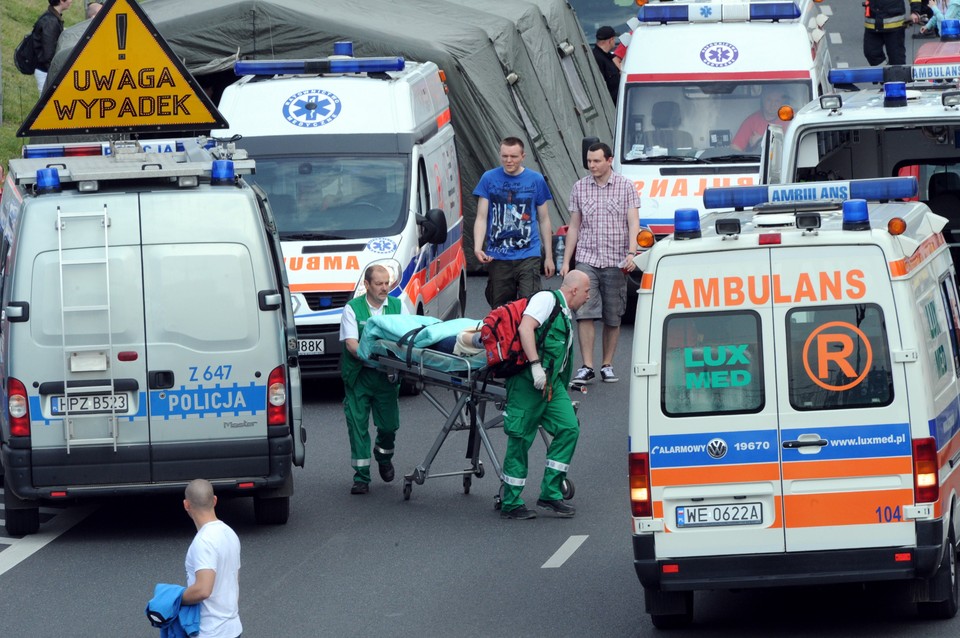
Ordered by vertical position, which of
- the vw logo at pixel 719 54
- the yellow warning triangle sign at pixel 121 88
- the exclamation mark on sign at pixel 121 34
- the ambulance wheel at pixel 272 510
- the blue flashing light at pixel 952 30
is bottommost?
the ambulance wheel at pixel 272 510

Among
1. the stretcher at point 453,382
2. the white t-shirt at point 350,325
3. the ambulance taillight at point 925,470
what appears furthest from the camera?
the white t-shirt at point 350,325

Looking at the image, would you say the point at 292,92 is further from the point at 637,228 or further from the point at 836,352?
the point at 836,352

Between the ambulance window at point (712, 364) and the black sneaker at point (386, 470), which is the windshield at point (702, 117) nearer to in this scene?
the black sneaker at point (386, 470)

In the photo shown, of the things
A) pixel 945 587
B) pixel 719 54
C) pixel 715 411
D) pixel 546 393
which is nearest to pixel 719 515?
pixel 715 411

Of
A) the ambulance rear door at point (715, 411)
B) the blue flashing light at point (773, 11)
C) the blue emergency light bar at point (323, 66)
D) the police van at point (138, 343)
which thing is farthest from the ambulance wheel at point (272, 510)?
the blue flashing light at point (773, 11)

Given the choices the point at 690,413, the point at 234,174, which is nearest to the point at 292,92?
the point at 234,174

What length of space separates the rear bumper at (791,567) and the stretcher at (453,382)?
3.23 metres

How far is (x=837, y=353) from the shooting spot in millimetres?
8375

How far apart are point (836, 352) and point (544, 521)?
→ 11.9 ft

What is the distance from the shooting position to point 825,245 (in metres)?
8.38

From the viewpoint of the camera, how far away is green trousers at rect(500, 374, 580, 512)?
37.1ft

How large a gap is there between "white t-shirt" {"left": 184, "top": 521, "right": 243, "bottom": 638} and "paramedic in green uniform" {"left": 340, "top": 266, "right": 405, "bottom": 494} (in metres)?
4.90

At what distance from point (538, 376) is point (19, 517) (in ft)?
11.5

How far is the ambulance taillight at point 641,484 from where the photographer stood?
334 inches
